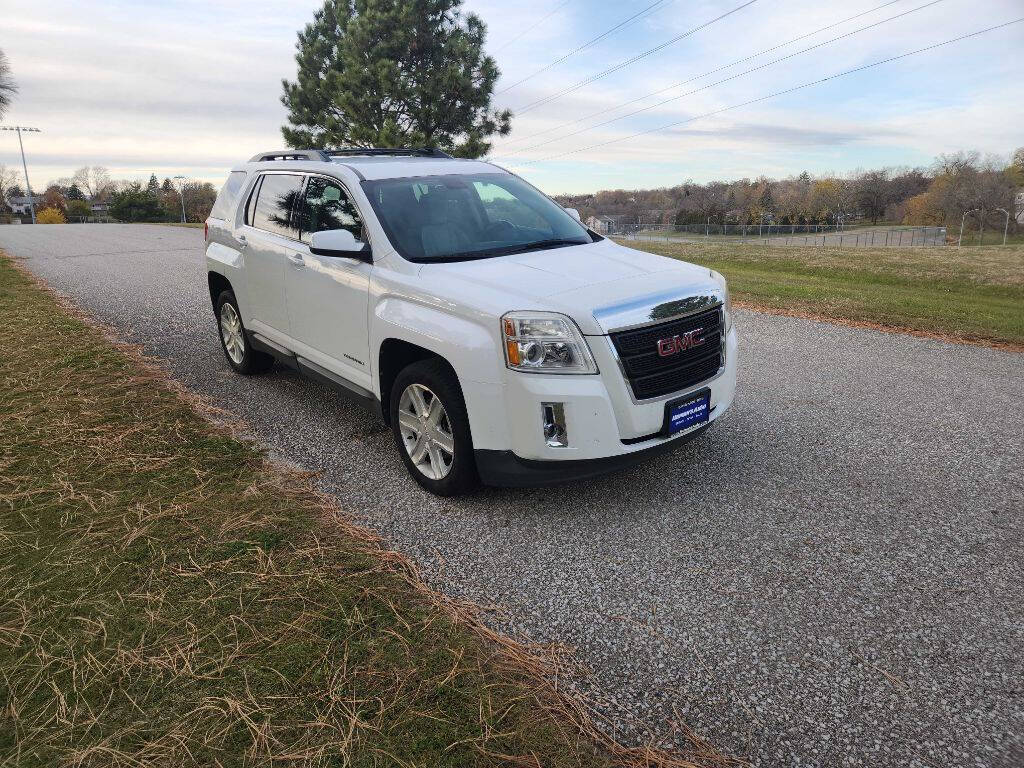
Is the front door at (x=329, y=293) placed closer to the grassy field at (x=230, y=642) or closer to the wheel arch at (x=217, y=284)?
the grassy field at (x=230, y=642)

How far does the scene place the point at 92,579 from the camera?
10.1 feet

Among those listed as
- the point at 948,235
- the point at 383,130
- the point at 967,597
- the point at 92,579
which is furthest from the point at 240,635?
the point at 948,235

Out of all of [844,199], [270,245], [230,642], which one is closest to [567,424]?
[230,642]

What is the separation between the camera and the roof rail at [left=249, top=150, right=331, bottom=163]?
17.1 ft

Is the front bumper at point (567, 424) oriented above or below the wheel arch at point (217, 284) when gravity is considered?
below

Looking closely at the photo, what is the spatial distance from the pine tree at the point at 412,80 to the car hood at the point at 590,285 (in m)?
31.0

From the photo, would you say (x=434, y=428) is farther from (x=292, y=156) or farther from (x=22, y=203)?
(x=22, y=203)

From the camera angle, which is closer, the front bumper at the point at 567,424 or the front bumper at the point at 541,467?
the front bumper at the point at 567,424

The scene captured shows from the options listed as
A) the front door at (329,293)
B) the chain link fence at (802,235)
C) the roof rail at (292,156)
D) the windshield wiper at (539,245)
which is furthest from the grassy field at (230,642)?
the chain link fence at (802,235)

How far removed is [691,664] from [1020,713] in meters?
1.10

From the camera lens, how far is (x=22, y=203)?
11544 centimetres

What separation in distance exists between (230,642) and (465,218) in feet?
9.62

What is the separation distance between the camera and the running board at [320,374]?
440cm

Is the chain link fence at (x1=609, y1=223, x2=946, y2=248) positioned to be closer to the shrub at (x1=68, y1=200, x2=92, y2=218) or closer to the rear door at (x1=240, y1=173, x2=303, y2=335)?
the rear door at (x1=240, y1=173, x2=303, y2=335)
